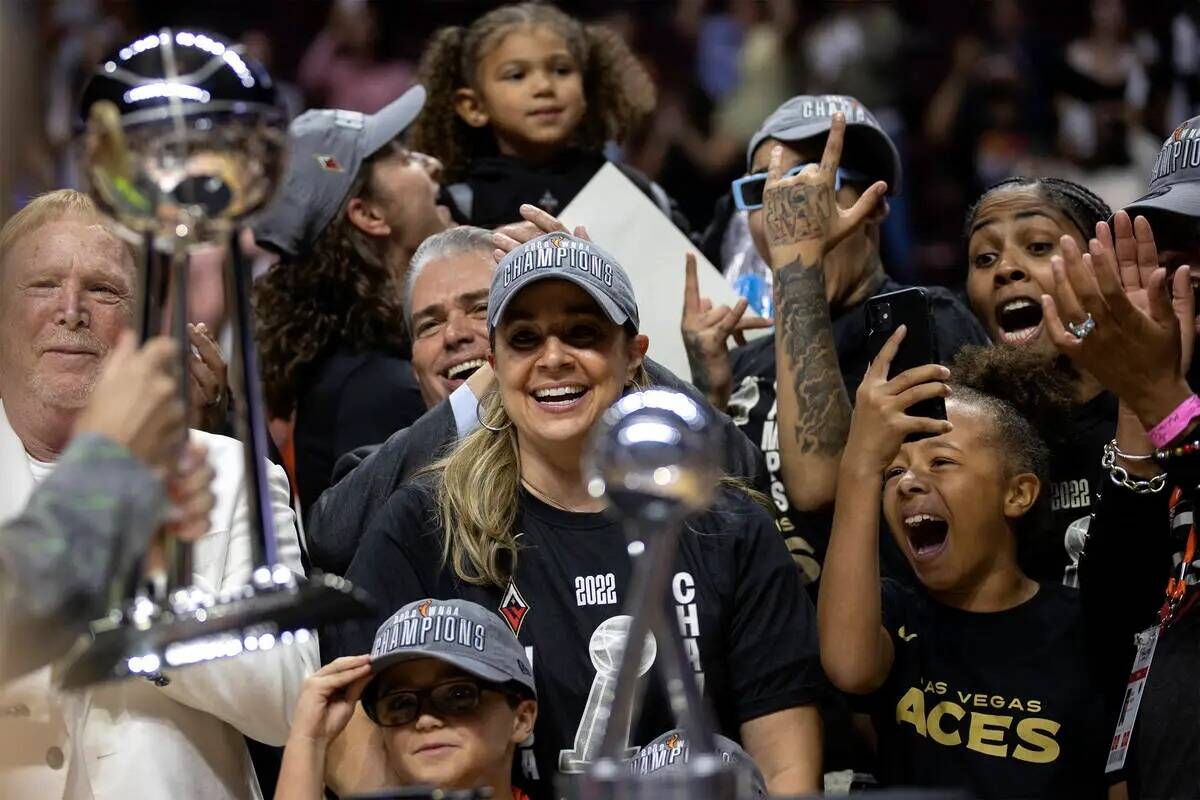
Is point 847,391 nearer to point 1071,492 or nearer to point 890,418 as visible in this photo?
point 1071,492

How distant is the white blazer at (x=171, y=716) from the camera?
2.85 meters

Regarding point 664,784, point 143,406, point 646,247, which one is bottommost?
point 664,784

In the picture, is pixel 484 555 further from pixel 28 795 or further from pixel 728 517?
pixel 28 795

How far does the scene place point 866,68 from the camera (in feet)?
25.5

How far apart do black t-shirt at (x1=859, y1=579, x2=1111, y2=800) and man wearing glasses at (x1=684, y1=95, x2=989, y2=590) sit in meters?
0.31

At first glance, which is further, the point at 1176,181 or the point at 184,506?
the point at 1176,181

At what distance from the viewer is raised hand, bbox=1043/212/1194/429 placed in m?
2.75

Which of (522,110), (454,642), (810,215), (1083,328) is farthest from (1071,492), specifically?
(522,110)

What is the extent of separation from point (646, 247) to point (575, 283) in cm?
122

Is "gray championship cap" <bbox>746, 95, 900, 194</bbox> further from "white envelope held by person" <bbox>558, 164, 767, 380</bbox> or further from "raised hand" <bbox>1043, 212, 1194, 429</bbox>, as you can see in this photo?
"raised hand" <bbox>1043, 212, 1194, 429</bbox>

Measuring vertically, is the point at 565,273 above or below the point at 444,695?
above

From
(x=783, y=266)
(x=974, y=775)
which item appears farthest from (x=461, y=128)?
(x=974, y=775)

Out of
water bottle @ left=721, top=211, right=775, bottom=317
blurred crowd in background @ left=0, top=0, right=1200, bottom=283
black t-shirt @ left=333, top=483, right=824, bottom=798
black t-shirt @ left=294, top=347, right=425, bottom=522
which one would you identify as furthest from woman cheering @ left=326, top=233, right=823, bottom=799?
blurred crowd in background @ left=0, top=0, right=1200, bottom=283

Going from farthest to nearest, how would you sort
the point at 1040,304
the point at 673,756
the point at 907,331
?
the point at 1040,304
the point at 907,331
the point at 673,756
